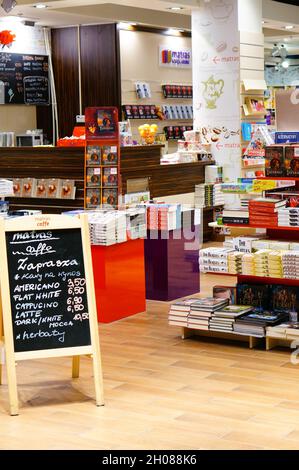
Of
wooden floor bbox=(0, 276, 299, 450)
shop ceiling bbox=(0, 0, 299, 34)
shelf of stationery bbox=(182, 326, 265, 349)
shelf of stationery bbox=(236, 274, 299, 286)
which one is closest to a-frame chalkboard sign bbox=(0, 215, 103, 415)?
wooden floor bbox=(0, 276, 299, 450)

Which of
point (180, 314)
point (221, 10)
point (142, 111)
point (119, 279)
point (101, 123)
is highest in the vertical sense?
point (221, 10)

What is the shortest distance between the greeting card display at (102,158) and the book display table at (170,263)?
3.73 ft

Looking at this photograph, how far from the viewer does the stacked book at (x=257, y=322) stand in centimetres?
617

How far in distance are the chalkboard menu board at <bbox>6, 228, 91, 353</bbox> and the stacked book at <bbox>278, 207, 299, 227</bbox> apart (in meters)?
1.74

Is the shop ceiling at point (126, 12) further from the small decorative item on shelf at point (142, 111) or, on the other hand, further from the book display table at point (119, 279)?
the book display table at point (119, 279)

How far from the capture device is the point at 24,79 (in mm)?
13422

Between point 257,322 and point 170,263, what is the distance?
183cm

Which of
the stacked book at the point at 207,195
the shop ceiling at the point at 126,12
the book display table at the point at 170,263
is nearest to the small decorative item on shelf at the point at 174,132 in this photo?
the shop ceiling at the point at 126,12

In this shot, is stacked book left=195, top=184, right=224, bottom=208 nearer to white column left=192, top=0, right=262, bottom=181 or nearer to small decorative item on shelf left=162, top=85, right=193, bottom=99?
white column left=192, top=0, right=262, bottom=181

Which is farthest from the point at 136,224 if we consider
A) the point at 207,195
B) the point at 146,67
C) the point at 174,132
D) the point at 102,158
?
the point at 174,132

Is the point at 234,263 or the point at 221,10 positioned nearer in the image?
the point at 234,263

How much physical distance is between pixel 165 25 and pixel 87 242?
931 cm

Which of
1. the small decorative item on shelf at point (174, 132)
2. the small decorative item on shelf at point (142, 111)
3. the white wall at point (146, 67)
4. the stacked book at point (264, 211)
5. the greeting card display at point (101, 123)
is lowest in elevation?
the stacked book at point (264, 211)

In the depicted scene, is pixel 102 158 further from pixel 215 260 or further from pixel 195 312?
pixel 195 312
